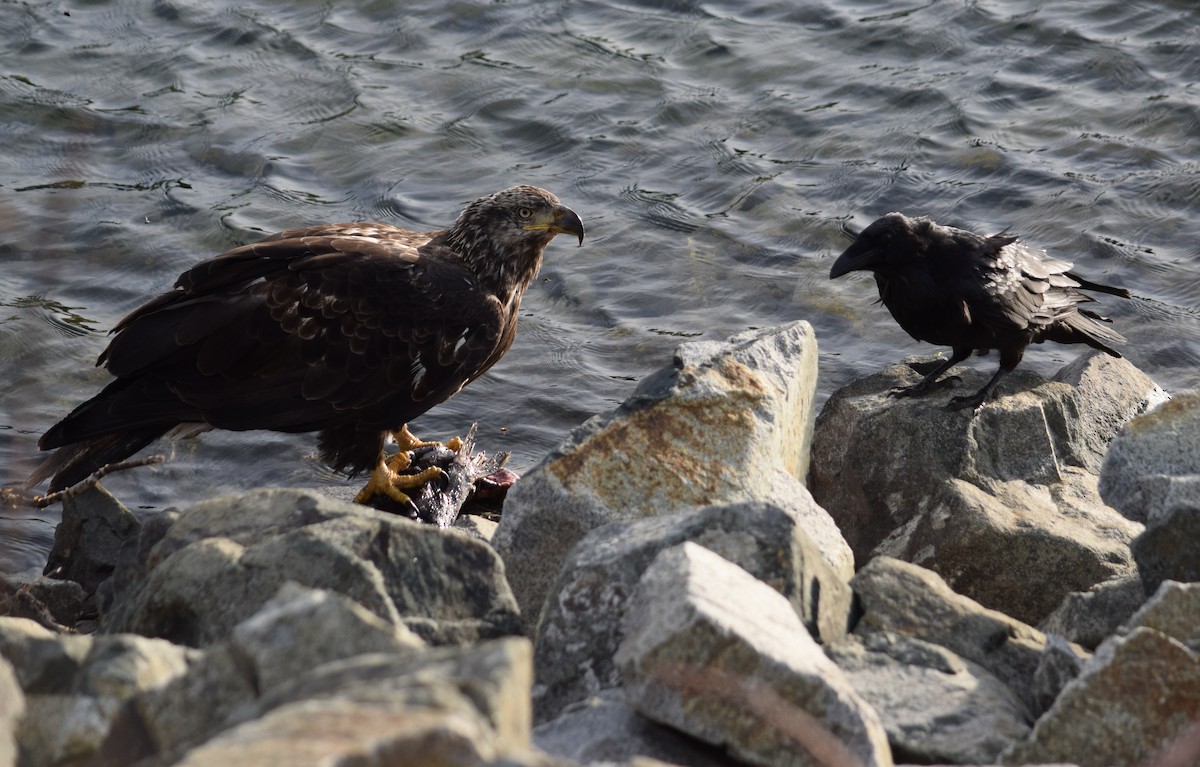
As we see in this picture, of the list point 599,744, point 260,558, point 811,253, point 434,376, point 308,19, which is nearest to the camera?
point 599,744

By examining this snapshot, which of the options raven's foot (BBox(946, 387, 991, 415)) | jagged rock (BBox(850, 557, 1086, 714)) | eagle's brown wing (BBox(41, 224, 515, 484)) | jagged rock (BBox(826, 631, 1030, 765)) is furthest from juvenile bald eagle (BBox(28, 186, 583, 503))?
jagged rock (BBox(826, 631, 1030, 765))

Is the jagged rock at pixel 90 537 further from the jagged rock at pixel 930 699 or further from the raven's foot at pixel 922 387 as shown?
the raven's foot at pixel 922 387

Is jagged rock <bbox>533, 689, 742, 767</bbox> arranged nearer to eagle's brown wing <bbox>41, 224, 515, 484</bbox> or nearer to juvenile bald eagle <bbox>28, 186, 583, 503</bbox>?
juvenile bald eagle <bbox>28, 186, 583, 503</bbox>

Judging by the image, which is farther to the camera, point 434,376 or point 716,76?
point 716,76

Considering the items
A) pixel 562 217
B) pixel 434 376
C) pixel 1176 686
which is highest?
pixel 1176 686

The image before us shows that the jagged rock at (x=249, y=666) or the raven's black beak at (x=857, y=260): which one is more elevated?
the jagged rock at (x=249, y=666)

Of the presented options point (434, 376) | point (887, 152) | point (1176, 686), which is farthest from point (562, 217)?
point (1176, 686)

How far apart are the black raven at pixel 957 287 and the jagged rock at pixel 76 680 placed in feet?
11.9

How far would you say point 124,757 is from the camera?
275cm

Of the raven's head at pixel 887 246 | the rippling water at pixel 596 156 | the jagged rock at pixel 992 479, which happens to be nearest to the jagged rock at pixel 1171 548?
the jagged rock at pixel 992 479

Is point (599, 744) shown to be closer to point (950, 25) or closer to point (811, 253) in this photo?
point (811, 253)

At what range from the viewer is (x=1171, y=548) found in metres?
3.99

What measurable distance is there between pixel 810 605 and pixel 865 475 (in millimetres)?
1919

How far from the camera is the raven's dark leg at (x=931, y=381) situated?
5.82m
